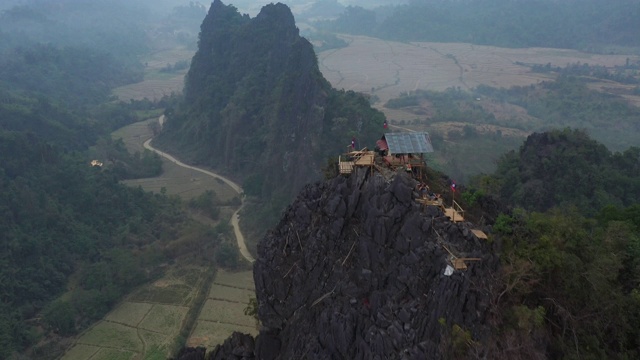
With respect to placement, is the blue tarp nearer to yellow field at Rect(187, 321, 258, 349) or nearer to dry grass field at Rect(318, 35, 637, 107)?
yellow field at Rect(187, 321, 258, 349)

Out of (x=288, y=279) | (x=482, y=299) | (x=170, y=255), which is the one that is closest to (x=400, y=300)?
(x=482, y=299)

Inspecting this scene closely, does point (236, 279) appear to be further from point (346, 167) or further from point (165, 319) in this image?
point (346, 167)

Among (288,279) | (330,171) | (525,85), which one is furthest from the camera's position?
(525,85)

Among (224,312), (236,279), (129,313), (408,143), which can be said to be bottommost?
(129,313)

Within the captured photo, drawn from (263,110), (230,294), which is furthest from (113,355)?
(263,110)

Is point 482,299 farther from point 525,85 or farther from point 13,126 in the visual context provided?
point 525,85

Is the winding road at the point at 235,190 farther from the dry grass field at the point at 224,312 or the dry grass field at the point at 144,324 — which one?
the dry grass field at the point at 144,324
